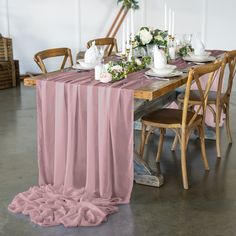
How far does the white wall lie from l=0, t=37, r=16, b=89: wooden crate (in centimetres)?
71

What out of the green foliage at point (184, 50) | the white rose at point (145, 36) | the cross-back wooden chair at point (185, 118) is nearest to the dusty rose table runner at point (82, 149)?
the cross-back wooden chair at point (185, 118)

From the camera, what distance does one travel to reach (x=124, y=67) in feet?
11.0

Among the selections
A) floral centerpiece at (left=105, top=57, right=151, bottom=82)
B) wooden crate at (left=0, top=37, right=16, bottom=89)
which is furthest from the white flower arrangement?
wooden crate at (left=0, top=37, right=16, bottom=89)

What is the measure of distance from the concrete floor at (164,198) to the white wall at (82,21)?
3.37 meters

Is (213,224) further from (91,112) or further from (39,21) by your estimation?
(39,21)

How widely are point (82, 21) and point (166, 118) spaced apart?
4955 mm

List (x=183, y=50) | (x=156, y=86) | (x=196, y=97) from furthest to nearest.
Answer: (x=183, y=50) → (x=196, y=97) → (x=156, y=86)

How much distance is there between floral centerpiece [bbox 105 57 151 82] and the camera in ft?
10.1

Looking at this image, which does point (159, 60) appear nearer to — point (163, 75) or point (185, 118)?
point (163, 75)

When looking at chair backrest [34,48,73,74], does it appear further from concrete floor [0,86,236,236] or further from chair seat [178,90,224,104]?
chair seat [178,90,224,104]

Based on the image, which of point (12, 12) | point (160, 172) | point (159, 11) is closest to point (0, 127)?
point (160, 172)

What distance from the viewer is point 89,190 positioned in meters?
3.04

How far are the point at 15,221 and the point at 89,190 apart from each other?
1.77 feet

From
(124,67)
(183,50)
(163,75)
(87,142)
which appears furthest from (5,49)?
(87,142)
